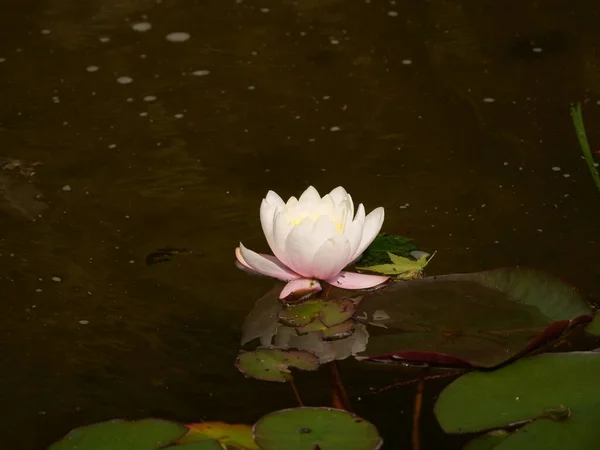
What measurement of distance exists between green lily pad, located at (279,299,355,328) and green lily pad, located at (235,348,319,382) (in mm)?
64

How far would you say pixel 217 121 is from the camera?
2072mm

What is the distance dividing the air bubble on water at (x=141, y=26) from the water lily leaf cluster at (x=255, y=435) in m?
1.68

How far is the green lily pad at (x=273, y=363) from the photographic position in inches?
48.8

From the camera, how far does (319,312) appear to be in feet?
4.33

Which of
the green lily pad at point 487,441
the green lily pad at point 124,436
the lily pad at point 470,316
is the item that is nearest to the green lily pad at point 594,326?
the lily pad at point 470,316

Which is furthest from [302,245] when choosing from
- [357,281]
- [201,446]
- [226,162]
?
[226,162]

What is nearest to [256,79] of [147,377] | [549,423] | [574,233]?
[574,233]

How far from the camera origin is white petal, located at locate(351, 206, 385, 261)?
1.38m

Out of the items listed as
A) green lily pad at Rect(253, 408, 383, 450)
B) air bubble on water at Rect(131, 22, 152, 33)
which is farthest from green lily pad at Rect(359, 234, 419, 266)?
air bubble on water at Rect(131, 22, 152, 33)

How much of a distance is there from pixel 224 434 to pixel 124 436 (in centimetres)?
13

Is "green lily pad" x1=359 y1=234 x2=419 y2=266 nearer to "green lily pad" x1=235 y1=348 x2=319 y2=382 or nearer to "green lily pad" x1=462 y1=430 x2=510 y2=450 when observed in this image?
"green lily pad" x1=235 y1=348 x2=319 y2=382

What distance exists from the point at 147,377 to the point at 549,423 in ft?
1.84

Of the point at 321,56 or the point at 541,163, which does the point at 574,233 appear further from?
the point at 321,56

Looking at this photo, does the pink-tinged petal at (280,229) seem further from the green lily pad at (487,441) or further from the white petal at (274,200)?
the green lily pad at (487,441)
